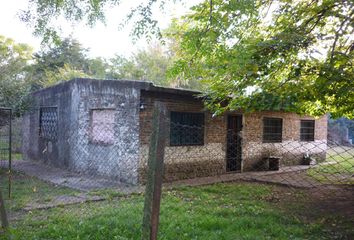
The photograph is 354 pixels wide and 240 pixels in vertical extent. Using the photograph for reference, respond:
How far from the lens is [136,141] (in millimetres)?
11281

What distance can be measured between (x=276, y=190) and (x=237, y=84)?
4.11m

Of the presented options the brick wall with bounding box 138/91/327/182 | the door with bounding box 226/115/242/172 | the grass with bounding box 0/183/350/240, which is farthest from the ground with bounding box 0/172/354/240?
the door with bounding box 226/115/242/172

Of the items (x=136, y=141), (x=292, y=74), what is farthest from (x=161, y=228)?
(x=136, y=141)

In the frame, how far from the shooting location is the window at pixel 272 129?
16422 millimetres

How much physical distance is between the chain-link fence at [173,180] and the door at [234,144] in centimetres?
4

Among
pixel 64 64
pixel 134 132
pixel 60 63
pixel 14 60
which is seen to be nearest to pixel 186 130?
pixel 134 132

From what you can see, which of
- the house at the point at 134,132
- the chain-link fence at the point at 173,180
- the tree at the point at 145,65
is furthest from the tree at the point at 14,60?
the chain-link fence at the point at 173,180

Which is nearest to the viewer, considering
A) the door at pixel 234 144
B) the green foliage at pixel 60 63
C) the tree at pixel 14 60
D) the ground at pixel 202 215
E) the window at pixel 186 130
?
the ground at pixel 202 215

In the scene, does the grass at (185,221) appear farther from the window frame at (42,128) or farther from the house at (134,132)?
the window frame at (42,128)

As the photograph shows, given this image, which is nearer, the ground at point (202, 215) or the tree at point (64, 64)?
the ground at point (202, 215)

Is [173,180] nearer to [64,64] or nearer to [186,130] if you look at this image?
[186,130]

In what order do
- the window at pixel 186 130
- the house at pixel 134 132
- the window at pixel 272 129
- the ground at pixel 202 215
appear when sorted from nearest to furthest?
the ground at pixel 202 215 → the house at pixel 134 132 → the window at pixel 186 130 → the window at pixel 272 129

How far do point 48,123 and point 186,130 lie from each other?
6977 mm

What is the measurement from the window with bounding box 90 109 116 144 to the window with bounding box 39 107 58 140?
293 cm
